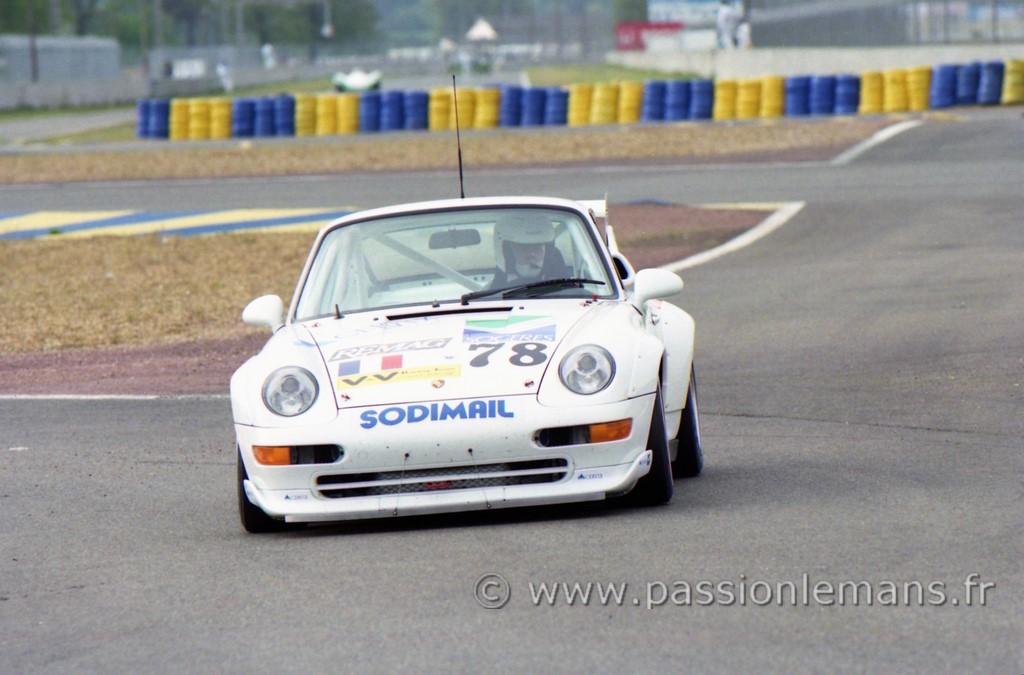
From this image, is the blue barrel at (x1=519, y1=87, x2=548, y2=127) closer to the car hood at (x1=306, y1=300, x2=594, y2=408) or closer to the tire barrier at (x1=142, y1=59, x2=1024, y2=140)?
the tire barrier at (x1=142, y1=59, x2=1024, y2=140)

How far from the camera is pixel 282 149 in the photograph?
35.5 meters

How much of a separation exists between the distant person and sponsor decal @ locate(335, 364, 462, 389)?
2171 inches

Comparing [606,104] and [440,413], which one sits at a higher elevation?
[440,413]

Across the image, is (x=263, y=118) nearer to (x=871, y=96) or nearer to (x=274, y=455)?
(x=871, y=96)

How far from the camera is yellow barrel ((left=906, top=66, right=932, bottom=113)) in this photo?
35594mm

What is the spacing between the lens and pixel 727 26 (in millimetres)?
60719

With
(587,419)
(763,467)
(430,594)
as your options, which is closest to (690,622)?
(430,594)

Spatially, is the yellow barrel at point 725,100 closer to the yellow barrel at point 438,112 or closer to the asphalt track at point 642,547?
the yellow barrel at point 438,112

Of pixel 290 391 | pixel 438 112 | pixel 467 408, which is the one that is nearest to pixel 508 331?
pixel 467 408

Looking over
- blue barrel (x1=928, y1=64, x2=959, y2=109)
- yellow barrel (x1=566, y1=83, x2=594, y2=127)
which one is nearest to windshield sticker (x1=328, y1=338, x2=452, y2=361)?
yellow barrel (x1=566, y1=83, x2=594, y2=127)

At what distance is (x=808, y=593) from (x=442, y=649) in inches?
43.5

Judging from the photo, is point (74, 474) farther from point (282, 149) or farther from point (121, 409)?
point (282, 149)

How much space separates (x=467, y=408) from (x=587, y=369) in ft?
1.57

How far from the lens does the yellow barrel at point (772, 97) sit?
3603 cm
